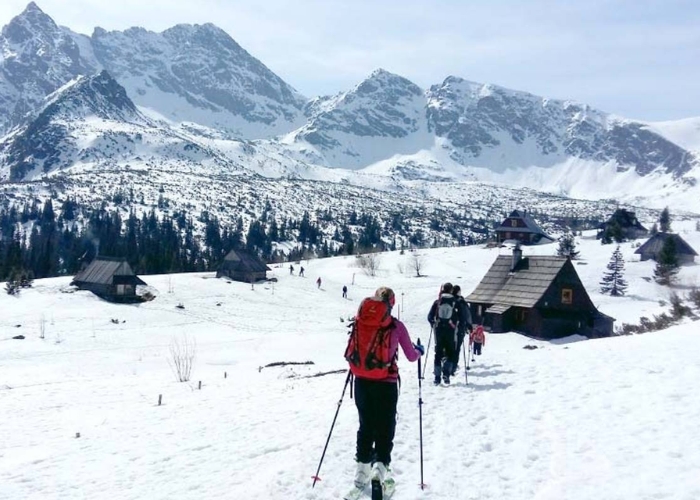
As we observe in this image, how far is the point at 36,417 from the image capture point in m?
15.3

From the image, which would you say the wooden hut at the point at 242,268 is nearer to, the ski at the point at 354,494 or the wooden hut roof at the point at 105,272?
the wooden hut roof at the point at 105,272

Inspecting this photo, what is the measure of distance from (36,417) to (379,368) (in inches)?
457

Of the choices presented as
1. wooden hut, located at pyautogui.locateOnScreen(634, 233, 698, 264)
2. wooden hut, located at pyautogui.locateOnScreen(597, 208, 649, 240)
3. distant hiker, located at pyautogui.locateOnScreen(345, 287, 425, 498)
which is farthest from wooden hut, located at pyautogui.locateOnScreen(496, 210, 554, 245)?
distant hiker, located at pyautogui.locateOnScreen(345, 287, 425, 498)

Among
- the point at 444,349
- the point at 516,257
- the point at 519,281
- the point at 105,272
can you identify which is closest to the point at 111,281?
the point at 105,272

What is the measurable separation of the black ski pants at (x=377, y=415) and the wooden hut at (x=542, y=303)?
3665 cm

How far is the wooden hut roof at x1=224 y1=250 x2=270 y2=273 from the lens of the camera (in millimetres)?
82000

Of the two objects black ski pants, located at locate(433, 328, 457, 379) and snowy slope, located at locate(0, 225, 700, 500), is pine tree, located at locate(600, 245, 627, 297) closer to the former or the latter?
snowy slope, located at locate(0, 225, 700, 500)

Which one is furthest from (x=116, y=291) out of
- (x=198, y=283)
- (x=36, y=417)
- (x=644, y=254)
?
(x=644, y=254)

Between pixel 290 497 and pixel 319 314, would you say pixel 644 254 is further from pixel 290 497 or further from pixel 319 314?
pixel 290 497

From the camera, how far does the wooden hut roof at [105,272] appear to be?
2549 inches

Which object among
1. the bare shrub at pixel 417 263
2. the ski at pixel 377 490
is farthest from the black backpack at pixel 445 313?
the bare shrub at pixel 417 263

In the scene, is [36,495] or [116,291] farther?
[116,291]

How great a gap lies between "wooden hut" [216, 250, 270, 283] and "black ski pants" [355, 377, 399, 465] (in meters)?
74.3

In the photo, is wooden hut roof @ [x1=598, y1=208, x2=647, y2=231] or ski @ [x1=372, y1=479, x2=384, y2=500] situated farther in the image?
wooden hut roof @ [x1=598, y1=208, x2=647, y2=231]
